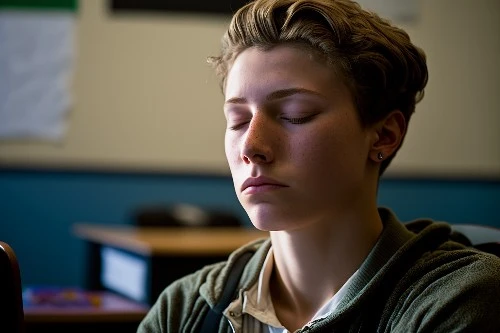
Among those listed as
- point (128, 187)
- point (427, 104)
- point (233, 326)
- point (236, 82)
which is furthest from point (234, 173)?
point (427, 104)

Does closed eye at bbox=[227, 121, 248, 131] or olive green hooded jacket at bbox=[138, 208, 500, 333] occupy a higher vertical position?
closed eye at bbox=[227, 121, 248, 131]

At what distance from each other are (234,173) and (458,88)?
14.7 feet

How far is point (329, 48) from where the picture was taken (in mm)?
1267

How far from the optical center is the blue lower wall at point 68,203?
5008 mm

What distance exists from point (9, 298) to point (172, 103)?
4.07 m

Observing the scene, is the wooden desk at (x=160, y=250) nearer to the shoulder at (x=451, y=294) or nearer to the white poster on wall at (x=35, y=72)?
the white poster on wall at (x=35, y=72)

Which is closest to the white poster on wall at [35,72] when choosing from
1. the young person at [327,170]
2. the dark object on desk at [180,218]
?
the dark object on desk at [180,218]

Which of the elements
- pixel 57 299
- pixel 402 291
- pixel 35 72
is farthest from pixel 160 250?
pixel 35 72

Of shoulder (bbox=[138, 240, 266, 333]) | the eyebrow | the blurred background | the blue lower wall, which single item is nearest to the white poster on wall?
the blurred background

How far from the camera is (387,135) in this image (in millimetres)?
1360

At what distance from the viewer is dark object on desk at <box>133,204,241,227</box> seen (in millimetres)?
4406

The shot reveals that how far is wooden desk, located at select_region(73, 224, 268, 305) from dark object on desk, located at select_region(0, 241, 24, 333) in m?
1.76

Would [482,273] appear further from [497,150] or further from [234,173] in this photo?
[497,150]

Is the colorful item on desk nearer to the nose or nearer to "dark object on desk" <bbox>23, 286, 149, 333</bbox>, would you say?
"dark object on desk" <bbox>23, 286, 149, 333</bbox>
